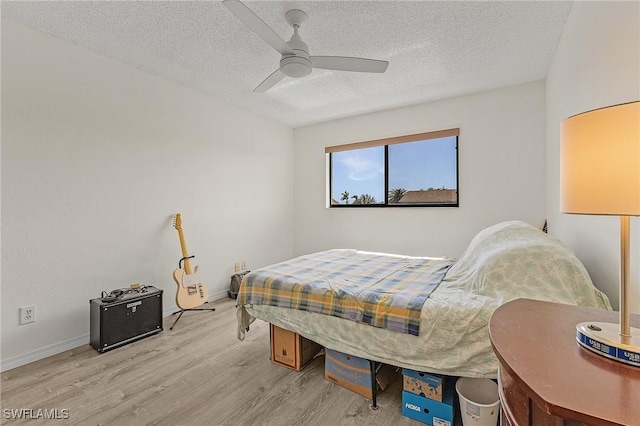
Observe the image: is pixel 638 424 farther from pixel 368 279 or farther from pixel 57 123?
pixel 57 123

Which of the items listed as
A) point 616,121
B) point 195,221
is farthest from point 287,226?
point 616,121

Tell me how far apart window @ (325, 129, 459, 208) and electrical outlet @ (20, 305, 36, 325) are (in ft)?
11.7

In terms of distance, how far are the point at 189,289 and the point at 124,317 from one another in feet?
2.24

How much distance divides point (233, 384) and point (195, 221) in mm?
2066

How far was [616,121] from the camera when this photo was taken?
668 mm

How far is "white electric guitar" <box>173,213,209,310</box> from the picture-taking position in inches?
122

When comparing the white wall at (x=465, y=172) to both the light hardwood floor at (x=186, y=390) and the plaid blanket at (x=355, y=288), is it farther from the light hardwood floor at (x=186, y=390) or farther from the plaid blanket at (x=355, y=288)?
the light hardwood floor at (x=186, y=390)

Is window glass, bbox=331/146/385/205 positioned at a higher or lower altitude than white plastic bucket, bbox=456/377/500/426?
higher

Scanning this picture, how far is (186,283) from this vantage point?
124 inches

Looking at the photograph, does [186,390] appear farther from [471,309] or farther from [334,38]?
[334,38]

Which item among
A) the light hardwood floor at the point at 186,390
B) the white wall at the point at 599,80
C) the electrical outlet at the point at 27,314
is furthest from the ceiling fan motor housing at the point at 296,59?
the electrical outlet at the point at 27,314

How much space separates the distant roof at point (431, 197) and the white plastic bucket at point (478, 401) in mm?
2534

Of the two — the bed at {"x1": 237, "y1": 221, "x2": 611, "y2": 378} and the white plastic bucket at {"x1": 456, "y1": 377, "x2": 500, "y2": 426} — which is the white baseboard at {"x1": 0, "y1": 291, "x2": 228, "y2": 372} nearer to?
the bed at {"x1": 237, "y1": 221, "x2": 611, "y2": 378}

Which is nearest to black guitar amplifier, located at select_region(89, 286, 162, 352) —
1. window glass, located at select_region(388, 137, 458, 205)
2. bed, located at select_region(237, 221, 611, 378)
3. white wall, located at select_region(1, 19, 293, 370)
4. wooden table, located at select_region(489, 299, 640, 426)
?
white wall, located at select_region(1, 19, 293, 370)
